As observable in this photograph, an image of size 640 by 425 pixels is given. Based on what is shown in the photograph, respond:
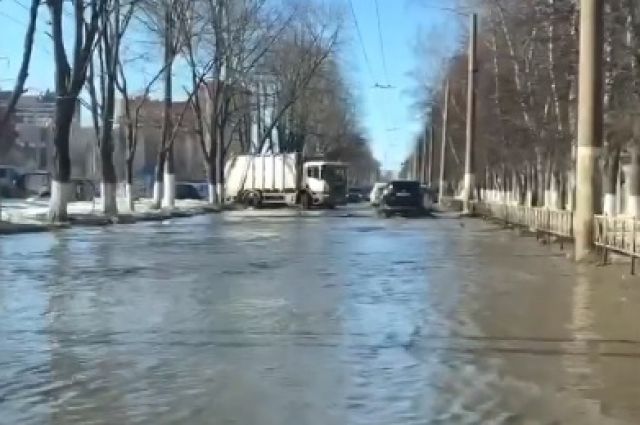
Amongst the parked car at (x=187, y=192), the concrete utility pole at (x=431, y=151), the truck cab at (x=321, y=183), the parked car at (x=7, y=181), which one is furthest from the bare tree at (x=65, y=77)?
the concrete utility pole at (x=431, y=151)

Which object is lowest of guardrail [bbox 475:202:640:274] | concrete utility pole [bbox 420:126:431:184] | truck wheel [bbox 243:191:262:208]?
truck wheel [bbox 243:191:262:208]

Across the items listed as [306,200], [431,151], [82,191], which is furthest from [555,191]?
[431,151]

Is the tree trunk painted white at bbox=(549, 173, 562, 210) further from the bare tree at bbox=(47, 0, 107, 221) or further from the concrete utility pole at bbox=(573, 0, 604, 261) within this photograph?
the concrete utility pole at bbox=(573, 0, 604, 261)

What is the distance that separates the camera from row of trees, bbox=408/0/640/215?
24875mm

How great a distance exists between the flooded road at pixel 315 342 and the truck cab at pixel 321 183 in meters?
42.0

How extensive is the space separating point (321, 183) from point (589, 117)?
43827mm

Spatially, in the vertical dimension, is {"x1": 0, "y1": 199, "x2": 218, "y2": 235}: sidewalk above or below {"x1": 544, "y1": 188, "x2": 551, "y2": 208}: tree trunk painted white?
below

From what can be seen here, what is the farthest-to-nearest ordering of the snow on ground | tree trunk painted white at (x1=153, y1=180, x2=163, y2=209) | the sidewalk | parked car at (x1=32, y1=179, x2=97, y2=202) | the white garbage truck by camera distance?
parked car at (x1=32, y1=179, x2=97, y2=202) < the white garbage truck < tree trunk painted white at (x1=153, y1=180, x2=163, y2=209) < the snow on ground < the sidewalk

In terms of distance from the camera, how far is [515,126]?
42188 mm

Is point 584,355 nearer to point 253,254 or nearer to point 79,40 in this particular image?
point 253,254

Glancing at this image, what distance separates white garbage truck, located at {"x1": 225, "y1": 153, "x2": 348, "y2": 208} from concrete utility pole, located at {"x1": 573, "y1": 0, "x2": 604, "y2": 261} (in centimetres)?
4082

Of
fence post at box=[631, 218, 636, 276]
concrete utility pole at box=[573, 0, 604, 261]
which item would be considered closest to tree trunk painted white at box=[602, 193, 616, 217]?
concrete utility pole at box=[573, 0, 604, 261]

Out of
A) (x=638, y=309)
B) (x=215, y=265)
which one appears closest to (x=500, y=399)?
(x=638, y=309)

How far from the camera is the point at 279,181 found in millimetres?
61562
